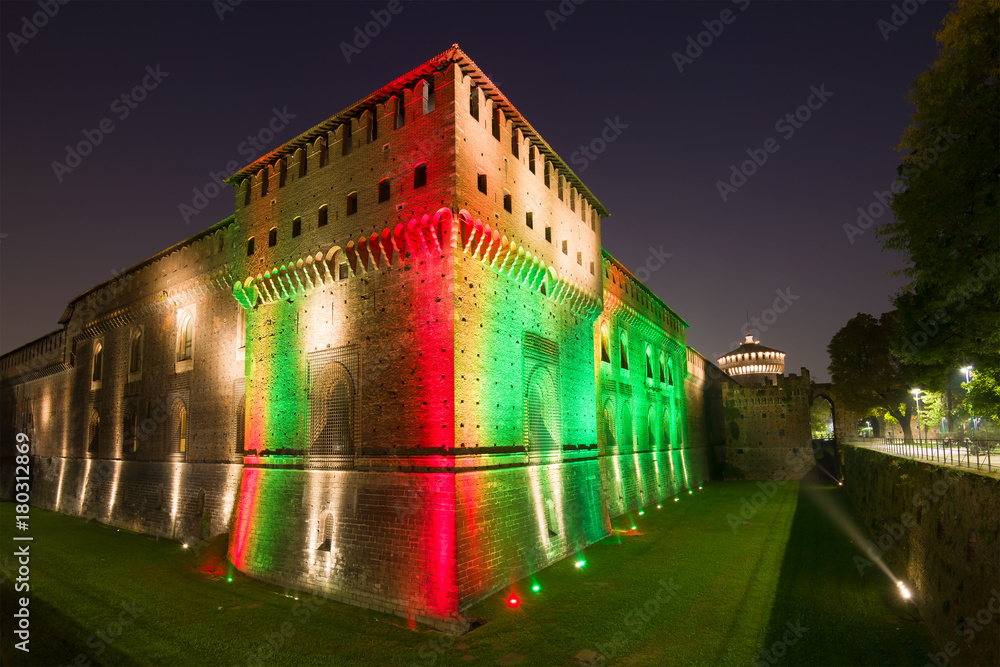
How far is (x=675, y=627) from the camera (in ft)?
34.9

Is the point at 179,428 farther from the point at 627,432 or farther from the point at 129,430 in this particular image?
the point at 627,432

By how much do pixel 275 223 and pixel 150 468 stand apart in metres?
12.2

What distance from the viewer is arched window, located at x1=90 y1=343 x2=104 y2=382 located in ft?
87.0

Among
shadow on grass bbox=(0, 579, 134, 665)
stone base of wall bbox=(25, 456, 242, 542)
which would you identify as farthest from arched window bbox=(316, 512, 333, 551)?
stone base of wall bbox=(25, 456, 242, 542)

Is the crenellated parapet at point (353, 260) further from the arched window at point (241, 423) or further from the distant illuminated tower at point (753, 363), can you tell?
the distant illuminated tower at point (753, 363)

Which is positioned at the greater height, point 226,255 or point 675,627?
point 226,255

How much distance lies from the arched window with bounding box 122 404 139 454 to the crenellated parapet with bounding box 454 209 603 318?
18291 millimetres

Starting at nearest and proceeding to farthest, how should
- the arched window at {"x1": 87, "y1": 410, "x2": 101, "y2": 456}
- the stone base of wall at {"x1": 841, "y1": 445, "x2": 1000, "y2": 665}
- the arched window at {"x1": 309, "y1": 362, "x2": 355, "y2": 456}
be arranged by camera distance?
the stone base of wall at {"x1": 841, "y1": 445, "x2": 1000, "y2": 665} → the arched window at {"x1": 309, "y1": 362, "x2": 355, "y2": 456} → the arched window at {"x1": 87, "y1": 410, "x2": 101, "y2": 456}

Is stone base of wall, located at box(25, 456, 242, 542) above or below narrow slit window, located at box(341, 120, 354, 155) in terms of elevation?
below

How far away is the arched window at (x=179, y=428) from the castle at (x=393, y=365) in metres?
0.08

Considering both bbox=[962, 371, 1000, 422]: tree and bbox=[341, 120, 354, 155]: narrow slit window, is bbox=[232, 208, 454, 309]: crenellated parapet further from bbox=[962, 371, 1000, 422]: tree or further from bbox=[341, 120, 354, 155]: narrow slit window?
bbox=[962, 371, 1000, 422]: tree

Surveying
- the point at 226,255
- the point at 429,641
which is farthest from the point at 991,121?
the point at 226,255

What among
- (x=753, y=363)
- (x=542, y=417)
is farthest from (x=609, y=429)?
(x=753, y=363)

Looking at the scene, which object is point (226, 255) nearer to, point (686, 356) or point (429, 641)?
point (429, 641)
